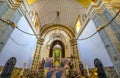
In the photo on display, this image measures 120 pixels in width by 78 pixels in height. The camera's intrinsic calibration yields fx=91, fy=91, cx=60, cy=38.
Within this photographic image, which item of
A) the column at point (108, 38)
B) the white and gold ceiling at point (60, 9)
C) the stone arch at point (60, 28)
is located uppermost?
the white and gold ceiling at point (60, 9)

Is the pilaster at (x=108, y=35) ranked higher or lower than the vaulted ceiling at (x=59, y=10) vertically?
lower

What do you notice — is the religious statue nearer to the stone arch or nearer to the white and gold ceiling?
the stone arch

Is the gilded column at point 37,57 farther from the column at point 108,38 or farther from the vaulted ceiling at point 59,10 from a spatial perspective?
the column at point 108,38

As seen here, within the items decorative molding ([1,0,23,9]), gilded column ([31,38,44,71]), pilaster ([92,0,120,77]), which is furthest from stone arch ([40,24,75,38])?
decorative molding ([1,0,23,9])

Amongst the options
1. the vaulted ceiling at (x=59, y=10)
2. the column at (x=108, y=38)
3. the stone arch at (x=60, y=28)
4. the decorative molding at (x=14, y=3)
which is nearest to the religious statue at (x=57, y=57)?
the stone arch at (x=60, y=28)

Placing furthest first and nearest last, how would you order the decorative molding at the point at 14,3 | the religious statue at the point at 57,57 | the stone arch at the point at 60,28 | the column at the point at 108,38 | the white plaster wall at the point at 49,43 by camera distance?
the white plaster wall at the point at 49,43, the stone arch at the point at 60,28, the religious statue at the point at 57,57, the decorative molding at the point at 14,3, the column at the point at 108,38

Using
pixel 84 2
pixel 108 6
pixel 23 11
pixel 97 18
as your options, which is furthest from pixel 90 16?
pixel 23 11

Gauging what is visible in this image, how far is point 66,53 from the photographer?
10273 mm

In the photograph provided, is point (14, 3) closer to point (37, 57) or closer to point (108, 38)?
point (108, 38)

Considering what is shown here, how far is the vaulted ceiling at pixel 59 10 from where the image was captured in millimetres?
7117

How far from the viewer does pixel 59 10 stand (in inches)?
313

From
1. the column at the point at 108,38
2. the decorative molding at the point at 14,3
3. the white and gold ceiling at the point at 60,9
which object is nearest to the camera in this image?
the column at the point at 108,38

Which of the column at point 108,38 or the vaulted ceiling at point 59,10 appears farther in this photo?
the vaulted ceiling at point 59,10

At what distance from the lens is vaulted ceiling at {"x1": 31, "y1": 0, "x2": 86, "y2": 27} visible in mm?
7117
